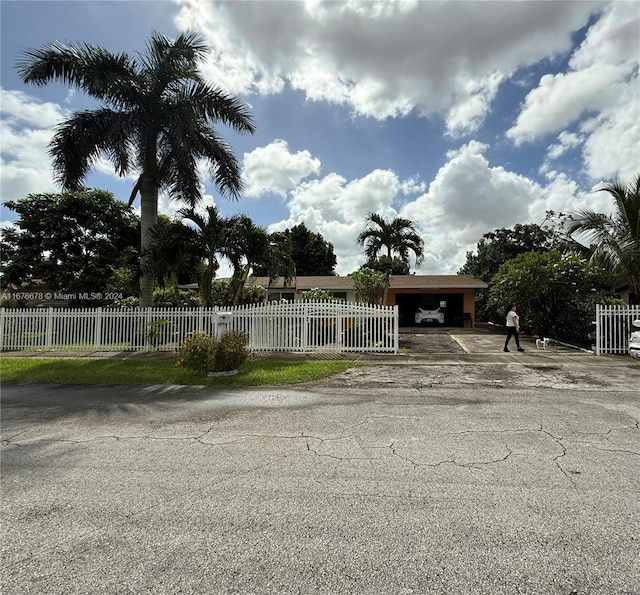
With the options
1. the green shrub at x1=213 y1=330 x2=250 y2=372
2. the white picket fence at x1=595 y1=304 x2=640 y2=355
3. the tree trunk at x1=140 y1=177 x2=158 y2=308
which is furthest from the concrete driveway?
the tree trunk at x1=140 y1=177 x2=158 y2=308

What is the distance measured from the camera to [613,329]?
452 inches

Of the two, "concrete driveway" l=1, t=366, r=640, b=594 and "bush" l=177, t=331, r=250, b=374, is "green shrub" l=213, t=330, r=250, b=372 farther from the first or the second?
"concrete driveway" l=1, t=366, r=640, b=594

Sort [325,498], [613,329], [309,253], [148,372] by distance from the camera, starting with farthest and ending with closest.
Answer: [309,253] → [613,329] → [148,372] → [325,498]

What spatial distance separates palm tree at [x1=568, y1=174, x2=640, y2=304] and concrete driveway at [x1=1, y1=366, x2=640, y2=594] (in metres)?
7.92

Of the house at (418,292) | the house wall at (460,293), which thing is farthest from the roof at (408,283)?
the house wall at (460,293)

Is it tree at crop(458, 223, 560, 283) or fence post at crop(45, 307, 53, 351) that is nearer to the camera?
fence post at crop(45, 307, 53, 351)

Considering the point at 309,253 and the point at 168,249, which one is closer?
the point at 168,249

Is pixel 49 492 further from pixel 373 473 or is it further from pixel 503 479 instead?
pixel 503 479

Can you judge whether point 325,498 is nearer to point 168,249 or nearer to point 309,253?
point 168,249

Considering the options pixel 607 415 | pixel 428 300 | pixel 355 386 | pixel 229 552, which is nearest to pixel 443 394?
pixel 355 386

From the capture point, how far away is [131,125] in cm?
1248

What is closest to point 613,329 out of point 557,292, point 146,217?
point 557,292

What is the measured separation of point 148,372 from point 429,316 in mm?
18606

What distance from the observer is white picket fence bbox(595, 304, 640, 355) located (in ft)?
37.4
